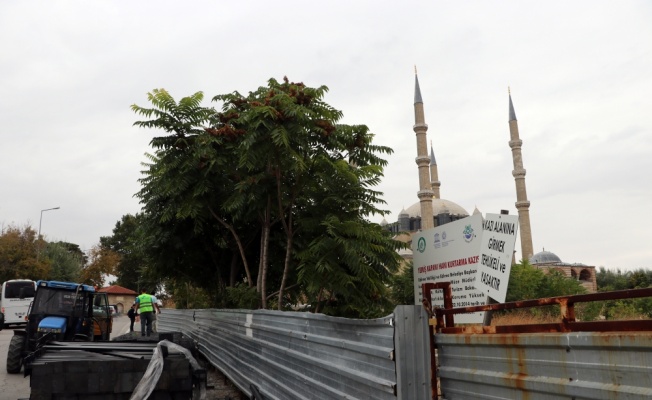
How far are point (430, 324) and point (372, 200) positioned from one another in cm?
723

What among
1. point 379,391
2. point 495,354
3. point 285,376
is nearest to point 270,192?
point 285,376

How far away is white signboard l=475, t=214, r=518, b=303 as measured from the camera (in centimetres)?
589

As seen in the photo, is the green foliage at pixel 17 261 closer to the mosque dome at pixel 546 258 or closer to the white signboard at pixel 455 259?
the white signboard at pixel 455 259

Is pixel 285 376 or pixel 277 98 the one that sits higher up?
pixel 277 98

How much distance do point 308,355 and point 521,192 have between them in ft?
Result: 202

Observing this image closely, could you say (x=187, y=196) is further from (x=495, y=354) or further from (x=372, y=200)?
(x=495, y=354)

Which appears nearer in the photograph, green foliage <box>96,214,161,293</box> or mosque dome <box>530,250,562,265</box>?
green foliage <box>96,214,161,293</box>

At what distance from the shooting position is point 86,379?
661cm

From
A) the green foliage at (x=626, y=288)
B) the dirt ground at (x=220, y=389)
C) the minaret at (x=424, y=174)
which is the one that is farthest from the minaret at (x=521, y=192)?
the dirt ground at (x=220, y=389)

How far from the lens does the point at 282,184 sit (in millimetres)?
12547

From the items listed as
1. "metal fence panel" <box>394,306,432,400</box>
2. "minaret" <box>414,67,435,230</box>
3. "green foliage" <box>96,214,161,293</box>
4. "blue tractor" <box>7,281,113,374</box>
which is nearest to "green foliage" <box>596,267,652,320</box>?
"metal fence panel" <box>394,306,432,400</box>

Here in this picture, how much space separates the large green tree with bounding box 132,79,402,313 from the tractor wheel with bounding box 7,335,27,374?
3906 mm

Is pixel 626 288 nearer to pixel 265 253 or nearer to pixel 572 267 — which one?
pixel 572 267

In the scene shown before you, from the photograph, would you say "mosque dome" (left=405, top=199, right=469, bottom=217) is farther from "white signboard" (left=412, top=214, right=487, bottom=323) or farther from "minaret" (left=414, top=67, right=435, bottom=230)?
"white signboard" (left=412, top=214, right=487, bottom=323)
